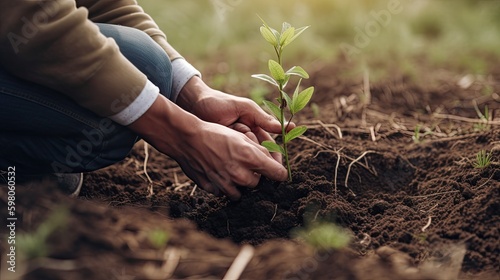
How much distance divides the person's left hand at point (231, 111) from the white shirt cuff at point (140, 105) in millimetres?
399

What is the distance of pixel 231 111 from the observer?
232 cm

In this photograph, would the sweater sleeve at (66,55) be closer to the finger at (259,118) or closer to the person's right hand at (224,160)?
the person's right hand at (224,160)

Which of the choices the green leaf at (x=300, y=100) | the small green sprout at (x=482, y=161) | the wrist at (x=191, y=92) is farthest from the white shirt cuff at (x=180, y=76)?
the small green sprout at (x=482, y=161)

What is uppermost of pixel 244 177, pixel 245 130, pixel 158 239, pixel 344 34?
pixel 344 34

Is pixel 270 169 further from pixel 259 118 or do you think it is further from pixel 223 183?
pixel 259 118

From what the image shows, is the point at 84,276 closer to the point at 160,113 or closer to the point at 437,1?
the point at 160,113

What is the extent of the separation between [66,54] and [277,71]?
685mm

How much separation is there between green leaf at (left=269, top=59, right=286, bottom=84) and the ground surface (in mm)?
412

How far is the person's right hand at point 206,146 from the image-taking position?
1.98 metres

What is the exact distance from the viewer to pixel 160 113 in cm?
196

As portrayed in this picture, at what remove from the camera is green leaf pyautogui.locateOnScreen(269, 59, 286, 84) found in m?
2.00

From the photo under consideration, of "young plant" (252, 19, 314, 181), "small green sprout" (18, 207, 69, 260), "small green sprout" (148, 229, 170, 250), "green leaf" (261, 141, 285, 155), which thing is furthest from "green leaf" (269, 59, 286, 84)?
"small green sprout" (18, 207, 69, 260)

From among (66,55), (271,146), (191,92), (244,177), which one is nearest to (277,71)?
(271,146)

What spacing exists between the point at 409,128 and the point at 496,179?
31.2 inches
